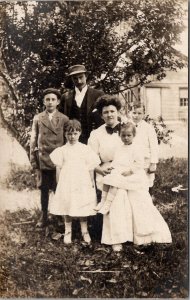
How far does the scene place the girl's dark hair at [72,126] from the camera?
3150mm

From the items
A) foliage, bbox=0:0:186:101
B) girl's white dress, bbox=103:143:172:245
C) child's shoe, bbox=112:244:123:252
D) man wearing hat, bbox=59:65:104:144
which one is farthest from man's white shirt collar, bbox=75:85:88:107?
child's shoe, bbox=112:244:123:252

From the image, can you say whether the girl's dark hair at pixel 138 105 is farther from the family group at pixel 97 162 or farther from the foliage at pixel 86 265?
the foliage at pixel 86 265

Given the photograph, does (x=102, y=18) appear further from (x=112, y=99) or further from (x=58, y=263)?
(x=58, y=263)

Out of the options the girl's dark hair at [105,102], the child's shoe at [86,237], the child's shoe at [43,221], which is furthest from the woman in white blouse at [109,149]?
the child's shoe at [43,221]

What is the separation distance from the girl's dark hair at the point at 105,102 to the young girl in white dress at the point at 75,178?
0.20m

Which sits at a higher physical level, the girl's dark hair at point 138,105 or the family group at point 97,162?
the girl's dark hair at point 138,105

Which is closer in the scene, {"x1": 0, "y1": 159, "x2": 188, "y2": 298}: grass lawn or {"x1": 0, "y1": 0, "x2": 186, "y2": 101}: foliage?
{"x1": 0, "y1": 159, "x2": 188, "y2": 298}: grass lawn

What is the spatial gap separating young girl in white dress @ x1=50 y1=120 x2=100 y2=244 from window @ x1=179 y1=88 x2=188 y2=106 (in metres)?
0.78

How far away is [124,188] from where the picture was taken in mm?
3062

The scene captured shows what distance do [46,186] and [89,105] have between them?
0.71 meters

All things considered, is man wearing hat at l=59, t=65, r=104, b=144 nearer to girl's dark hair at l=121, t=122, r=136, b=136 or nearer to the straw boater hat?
the straw boater hat

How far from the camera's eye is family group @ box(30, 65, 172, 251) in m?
3.09

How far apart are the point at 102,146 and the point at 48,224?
751 millimetres

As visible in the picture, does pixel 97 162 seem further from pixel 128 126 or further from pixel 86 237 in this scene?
pixel 86 237
